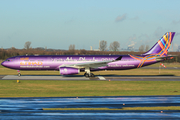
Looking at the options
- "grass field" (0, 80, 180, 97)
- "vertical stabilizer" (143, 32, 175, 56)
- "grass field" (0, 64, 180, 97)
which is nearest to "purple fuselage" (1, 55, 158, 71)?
"vertical stabilizer" (143, 32, 175, 56)

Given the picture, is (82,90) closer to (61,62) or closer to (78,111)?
(78,111)

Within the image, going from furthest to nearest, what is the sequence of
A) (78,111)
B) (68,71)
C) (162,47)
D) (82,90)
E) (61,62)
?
1. (162,47)
2. (61,62)
3. (68,71)
4. (82,90)
5. (78,111)

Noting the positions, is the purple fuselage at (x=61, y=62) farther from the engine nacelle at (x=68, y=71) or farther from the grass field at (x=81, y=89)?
the grass field at (x=81, y=89)

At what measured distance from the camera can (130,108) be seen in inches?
675

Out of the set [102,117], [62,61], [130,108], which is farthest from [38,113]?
[62,61]

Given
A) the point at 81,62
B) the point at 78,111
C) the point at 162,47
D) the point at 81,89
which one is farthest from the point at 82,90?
the point at 162,47

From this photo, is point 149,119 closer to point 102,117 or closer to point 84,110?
point 102,117

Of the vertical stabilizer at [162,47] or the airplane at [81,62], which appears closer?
the airplane at [81,62]

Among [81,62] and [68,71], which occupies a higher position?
[81,62]

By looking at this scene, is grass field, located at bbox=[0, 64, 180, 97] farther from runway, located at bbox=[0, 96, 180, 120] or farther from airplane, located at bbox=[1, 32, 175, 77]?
airplane, located at bbox=[1, 32, 175, 77]

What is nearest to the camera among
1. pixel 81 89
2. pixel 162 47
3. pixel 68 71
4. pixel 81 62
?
pixel 81 89

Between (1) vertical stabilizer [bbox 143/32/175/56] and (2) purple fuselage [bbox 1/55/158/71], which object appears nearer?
(2) purple fuselage [bbox 1/55/158/71]

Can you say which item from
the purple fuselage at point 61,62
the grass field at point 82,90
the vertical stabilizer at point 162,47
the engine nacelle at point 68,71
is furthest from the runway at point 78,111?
the vertical stabilizer at point 162,47

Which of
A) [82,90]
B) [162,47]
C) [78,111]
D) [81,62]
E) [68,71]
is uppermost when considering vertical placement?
[162,47]
